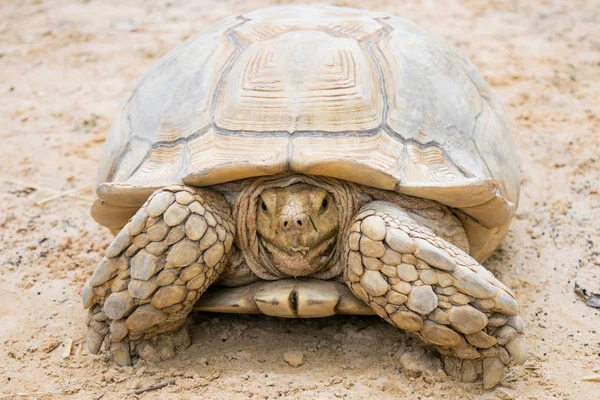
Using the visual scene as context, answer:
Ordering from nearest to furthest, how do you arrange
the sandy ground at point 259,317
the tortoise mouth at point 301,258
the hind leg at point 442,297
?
1. the hind leg at point 442,297
2. the sandy ground at point 259,317
3. the tortoise mouth at point 301,258

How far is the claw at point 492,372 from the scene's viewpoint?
2725 mm

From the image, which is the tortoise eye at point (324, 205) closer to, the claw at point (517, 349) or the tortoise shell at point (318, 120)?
the tortoise shell at point (318, 120)

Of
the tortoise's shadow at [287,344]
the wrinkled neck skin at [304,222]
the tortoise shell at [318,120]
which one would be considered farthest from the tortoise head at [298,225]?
the tortoise's shadow at [287,344]

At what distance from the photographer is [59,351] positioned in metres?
3.09

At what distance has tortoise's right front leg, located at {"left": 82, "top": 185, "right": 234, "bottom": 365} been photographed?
2848 millimetres

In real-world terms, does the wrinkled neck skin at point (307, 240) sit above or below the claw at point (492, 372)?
above

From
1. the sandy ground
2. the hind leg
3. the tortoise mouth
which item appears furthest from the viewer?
the tortoise mouth

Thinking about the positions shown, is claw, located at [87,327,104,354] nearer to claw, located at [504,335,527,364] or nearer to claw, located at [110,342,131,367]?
claw, located at [110,342,131,367]

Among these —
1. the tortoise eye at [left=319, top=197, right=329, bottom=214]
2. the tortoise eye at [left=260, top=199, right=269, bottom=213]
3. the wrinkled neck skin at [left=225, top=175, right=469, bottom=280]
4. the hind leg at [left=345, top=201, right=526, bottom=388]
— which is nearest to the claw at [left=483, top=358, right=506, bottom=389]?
the hind leg at [left=345, top=201, right=526, bottom=388]

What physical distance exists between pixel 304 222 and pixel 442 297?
1.85 feet

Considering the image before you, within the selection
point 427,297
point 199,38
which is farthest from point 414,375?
point 199,38

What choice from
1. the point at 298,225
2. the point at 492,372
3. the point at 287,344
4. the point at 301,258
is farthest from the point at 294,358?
the point at 492,372

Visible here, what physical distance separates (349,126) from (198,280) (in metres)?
0.81

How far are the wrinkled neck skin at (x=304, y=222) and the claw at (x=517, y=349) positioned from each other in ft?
2.33
